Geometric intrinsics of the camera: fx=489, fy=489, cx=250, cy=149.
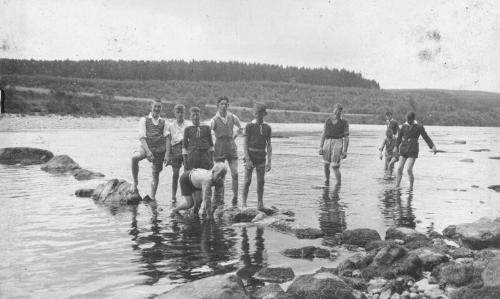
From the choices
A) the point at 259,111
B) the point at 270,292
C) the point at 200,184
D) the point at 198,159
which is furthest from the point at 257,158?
the point at 270,292

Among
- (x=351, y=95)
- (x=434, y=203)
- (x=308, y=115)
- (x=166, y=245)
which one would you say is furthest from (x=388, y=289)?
(x=351, y=95)

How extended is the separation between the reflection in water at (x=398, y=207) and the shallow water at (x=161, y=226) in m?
0.02

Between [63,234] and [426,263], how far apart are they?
608 centimetres

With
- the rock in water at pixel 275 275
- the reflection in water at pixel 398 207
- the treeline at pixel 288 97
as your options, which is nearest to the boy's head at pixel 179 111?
the reflection in water at pixel 398 207

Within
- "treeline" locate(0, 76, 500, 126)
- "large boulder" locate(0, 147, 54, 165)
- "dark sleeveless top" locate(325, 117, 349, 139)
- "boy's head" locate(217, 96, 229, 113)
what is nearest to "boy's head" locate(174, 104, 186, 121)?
"boy's head" locate(217, 96, 229, 113)

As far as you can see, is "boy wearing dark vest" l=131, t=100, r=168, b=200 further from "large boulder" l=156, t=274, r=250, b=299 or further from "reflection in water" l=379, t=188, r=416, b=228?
"large boulder" l=156, t=274, r=250, b=299

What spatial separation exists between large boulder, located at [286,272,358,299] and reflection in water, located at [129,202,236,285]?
146 cm

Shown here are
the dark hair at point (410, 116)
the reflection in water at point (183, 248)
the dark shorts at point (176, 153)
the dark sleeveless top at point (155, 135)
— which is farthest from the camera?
the dark hair at point (410, 116)

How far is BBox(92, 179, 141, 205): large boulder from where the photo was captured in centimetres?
1158

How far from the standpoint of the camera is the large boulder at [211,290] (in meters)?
→ 5.27

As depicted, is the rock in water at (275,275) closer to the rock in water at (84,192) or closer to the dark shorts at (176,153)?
the dark shorts at (176,153)

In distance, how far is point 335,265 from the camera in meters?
7.13

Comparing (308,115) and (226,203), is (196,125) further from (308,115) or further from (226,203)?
(308,115)

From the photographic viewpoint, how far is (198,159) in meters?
10.2
